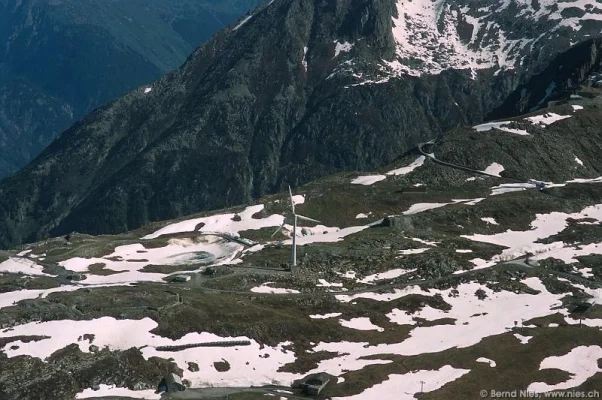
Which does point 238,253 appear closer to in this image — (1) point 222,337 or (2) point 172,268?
(2) point 172,268

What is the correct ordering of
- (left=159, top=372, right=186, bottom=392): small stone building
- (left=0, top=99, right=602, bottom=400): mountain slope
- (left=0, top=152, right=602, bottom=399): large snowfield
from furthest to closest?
(left=0, top=152, right=602, bottom=399): large snowfield
(left=0, top=99, right=602, bottom=400): mountain slope
(left=159, top=372, right=186, bottom=392): small stone building

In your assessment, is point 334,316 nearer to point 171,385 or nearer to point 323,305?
point 323,305

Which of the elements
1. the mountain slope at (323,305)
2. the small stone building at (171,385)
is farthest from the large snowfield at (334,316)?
the small stone building at (171,385)

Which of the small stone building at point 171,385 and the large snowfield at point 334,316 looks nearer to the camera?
the small stone building at point 171,385

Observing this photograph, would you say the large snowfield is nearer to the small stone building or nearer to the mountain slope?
the mountain slope

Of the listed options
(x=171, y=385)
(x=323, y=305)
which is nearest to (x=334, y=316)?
(x=323, y=305)

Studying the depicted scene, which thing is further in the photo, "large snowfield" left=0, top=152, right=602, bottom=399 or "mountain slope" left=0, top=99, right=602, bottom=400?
"large snowfield" left=0, top=152, right=602, bottom=399

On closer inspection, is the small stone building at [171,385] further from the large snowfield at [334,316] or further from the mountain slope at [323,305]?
the large snowfield at [334,316]

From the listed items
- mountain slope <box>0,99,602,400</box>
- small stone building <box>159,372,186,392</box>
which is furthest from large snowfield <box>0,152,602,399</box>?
small stone building <box>159,372,186,392</box>
